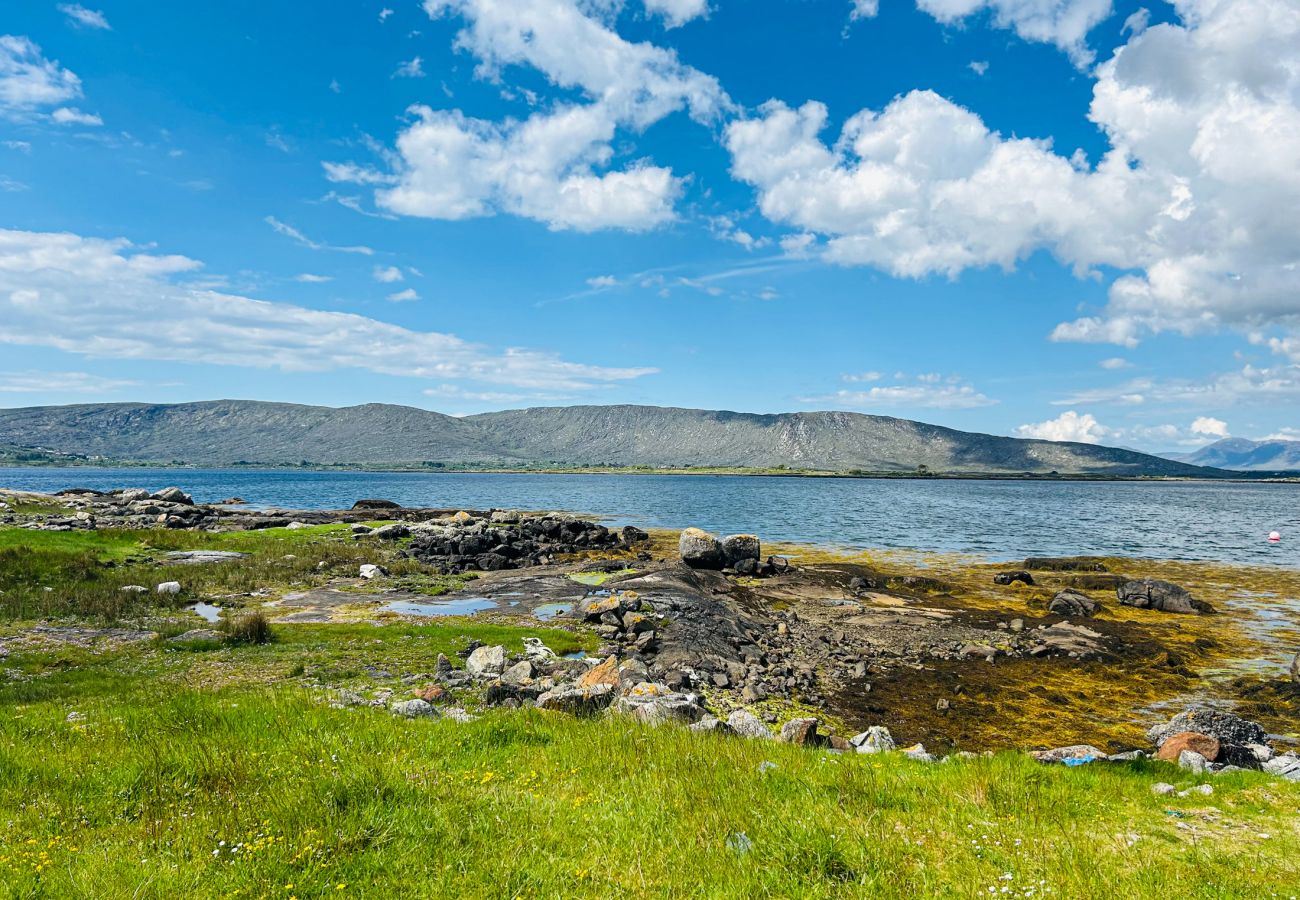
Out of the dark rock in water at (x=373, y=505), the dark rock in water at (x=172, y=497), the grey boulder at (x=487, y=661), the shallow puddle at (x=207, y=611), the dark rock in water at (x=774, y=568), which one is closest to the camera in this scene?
the grey boulder at (x=487, y=661)

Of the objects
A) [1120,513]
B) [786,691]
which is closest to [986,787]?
[786,691]

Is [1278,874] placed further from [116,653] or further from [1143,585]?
[1143,585]

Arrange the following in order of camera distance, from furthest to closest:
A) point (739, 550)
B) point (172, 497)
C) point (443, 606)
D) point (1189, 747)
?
point (172, 497) → point (739, 550) → point (443, 606) → point (1189, 747)

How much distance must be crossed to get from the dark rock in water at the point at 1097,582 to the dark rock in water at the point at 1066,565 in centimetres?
389

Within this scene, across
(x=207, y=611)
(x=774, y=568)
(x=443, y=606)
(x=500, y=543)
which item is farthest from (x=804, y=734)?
(x=500, y=543)

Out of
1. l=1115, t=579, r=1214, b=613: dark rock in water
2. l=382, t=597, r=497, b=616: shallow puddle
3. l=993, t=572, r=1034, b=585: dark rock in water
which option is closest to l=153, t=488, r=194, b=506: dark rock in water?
l=382, t=597, r=497, b=616: shallow puddle

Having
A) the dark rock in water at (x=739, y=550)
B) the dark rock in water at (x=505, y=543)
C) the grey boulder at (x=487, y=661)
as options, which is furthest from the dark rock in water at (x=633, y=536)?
the grey boulder at (x=487, y=661)

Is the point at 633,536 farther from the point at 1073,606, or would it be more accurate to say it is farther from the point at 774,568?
the point at 1073,606

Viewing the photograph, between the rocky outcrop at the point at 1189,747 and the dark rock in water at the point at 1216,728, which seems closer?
the rocky outcrop at the point at 1189,747

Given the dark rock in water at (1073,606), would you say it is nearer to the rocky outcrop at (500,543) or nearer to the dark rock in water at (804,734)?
the dark rock in water at (804,734)

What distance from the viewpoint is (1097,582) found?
1673 inches

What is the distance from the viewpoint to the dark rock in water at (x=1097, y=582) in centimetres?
4164

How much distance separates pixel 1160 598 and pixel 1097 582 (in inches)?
264

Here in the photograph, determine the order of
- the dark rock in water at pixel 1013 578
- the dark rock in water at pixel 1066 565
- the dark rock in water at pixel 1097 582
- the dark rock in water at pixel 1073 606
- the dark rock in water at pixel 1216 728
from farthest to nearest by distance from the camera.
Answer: the dark rock in water at pixel 1066 565 → the dark rock in water at pixel 1013 578 → the dark rock in water at pixel 1097 582 → the dark rock in water at pixel 1073 606 → the dark rock in water at pixel 1216 728
